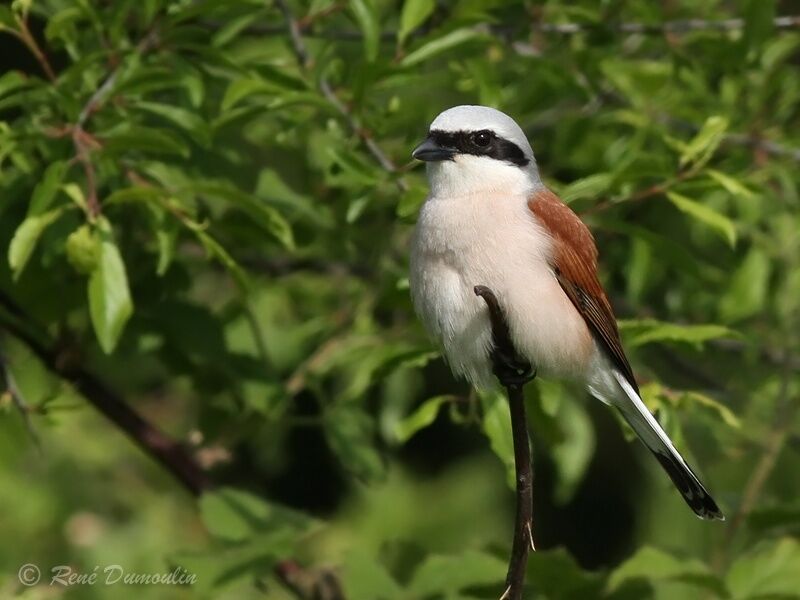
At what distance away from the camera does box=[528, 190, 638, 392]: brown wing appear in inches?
148

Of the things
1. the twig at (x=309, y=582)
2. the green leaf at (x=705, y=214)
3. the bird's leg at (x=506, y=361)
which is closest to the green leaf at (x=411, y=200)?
the bird's leg at (x=506, y=361)

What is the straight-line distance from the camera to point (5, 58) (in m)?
4.79

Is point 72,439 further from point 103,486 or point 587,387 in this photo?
point 587,387

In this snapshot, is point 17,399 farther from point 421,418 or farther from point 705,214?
point 705,214

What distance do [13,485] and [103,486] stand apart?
76 centimetres

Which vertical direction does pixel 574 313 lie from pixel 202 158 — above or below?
below

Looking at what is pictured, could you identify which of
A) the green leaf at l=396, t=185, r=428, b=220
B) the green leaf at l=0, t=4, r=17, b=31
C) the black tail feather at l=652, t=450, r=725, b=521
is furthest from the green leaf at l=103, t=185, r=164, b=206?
the black tail feather at l=652, t=450, r=725, b=521

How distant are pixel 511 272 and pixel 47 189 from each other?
4.02 feet

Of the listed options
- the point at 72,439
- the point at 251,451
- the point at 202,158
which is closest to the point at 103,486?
the point at 72,439

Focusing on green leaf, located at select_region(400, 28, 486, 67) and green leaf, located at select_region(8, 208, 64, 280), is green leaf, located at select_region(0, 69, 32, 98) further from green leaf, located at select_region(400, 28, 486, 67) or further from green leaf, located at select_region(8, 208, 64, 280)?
green leaf, located at select_region(400, 28, 486, 67)

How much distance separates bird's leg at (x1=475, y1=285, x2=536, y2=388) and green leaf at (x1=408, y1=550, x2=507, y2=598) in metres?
0.65

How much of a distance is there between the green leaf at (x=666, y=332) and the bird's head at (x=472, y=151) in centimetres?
55

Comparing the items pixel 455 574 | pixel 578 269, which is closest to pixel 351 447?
pixel 455 574

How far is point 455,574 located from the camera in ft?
12.4
